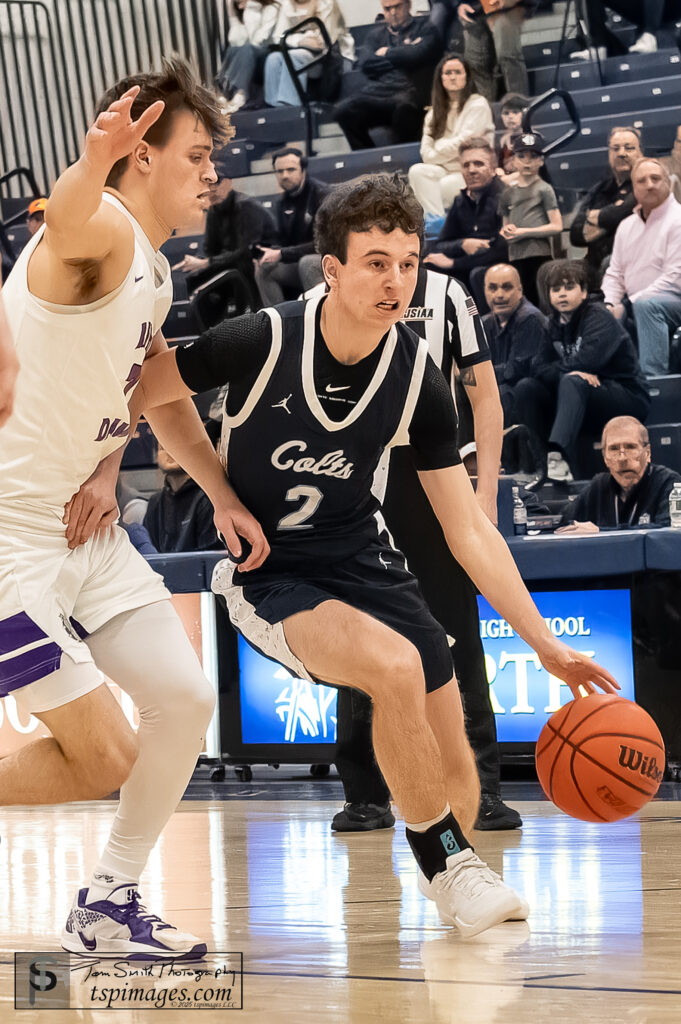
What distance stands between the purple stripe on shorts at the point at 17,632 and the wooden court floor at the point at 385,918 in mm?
694

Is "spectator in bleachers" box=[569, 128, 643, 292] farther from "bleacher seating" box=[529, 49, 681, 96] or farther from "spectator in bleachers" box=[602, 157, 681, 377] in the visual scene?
"bleacher seating" box=[529, 49, 681, 96]

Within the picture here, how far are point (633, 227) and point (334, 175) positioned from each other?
140 inches

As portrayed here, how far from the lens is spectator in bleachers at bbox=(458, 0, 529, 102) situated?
36.6 feet

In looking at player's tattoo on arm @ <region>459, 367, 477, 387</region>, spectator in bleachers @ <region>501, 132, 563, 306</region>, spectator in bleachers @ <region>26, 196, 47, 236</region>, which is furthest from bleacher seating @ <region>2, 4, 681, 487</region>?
player's tattoo on arm @ <region>459, 367, 477, 387</region>

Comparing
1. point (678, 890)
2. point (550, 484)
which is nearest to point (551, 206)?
point (550, 484)

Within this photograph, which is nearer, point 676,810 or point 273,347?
point 273,347

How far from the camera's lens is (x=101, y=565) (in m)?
3.09

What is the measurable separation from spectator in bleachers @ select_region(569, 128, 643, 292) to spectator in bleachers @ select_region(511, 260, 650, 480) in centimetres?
69

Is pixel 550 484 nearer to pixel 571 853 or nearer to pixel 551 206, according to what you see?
pixel 551 206

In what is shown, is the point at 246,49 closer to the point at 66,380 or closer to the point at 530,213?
the point at 530,213

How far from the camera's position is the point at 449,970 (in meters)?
2.69

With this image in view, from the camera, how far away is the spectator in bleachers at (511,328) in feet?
31.0

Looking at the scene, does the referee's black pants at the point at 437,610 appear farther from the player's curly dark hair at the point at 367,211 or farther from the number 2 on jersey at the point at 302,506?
the player's curly dark hair at the point at 367,211

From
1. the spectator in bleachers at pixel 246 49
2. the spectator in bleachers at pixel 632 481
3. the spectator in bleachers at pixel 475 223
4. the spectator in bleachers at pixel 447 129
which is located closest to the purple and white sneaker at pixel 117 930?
the spectator in bleachers at pixel 632 481
